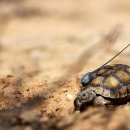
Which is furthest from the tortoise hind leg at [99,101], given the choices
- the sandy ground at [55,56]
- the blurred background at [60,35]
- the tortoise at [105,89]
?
the blurred background at [60,35]

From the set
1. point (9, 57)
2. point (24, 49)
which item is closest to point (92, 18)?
point (24, 49)

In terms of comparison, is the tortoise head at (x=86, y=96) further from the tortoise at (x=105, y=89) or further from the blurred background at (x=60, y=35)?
the blurred background at (x=60, y=35)

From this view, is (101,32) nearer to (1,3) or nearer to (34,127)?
(1,3)

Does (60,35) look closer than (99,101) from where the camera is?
No

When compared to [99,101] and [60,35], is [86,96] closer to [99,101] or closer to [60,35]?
[99,101]

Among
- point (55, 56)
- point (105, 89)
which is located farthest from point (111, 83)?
point (55, 56)
